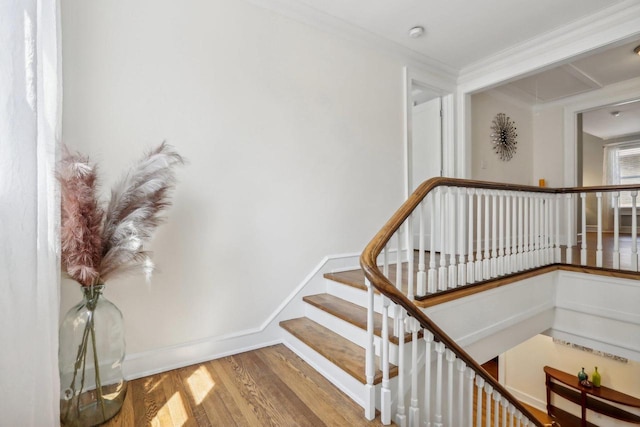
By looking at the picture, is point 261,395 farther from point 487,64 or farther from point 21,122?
point 487,64

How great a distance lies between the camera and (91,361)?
5.52ft

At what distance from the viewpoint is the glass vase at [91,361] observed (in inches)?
61.3

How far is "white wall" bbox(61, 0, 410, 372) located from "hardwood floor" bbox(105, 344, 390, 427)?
273 mm

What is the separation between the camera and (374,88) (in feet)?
10.4

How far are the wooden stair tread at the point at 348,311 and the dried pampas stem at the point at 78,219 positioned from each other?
4.89 ft

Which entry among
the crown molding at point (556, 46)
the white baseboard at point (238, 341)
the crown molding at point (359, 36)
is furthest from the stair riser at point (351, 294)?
the crown molding at point (556, 46)

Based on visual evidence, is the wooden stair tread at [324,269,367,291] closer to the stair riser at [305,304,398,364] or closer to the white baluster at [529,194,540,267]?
the stair riser at [305,304,398,364]

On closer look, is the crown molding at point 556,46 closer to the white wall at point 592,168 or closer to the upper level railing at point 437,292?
the upper level railing at point 437,292

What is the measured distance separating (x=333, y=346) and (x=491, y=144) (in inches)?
152

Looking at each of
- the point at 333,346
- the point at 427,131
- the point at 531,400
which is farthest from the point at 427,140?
the point at 531,400

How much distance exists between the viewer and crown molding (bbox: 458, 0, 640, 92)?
270cm

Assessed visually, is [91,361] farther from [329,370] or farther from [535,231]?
[535,231]

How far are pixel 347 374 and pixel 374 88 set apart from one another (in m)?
2.61

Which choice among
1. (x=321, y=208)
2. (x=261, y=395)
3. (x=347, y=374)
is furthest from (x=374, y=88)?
(x=261, y=395)
